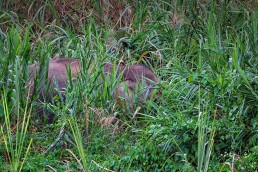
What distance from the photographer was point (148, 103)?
17.8 feet

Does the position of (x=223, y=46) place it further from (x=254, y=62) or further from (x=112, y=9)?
(x=112, y=9)

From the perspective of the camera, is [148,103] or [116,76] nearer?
[148,103]

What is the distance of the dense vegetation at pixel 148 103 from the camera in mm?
4438

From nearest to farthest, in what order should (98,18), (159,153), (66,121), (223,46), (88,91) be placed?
(159,153) → (66,121) → (88,91) → (223,46) → (98,18)

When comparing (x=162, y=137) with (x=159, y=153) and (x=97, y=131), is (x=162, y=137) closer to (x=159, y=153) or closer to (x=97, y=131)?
(x=159, y=153)

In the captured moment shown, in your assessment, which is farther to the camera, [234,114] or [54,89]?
[54,89]

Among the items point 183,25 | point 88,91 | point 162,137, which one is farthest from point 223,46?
point 162,137

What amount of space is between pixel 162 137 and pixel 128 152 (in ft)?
0.90

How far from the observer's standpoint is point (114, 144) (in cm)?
489

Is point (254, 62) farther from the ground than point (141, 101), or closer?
farther from the ground

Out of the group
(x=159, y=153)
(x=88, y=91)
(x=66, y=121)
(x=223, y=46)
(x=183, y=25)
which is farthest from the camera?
(x=183, y=25)

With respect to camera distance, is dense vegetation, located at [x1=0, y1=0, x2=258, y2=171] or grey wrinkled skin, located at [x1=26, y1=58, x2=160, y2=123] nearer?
dense vegetation, located at [x1=0, y1=0, x2=258, y2=171]

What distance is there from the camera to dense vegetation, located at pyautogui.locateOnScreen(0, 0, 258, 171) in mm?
4438

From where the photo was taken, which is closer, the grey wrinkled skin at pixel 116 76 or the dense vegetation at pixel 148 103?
the dense vegetation at pixel 148 103
